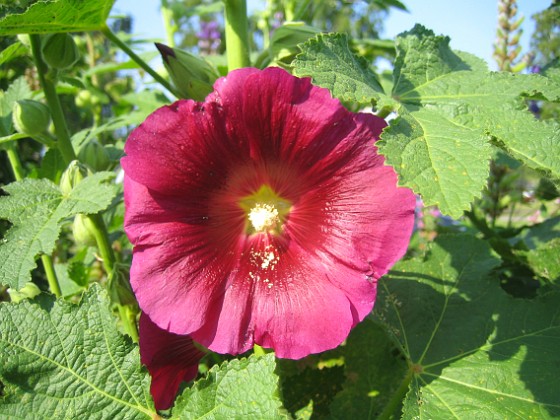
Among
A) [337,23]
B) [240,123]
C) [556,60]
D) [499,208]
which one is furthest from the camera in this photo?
[337,23]

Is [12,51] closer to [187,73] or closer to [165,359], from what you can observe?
[187,73]

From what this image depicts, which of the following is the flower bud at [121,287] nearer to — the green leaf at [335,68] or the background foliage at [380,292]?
the background foliage at [380,292]

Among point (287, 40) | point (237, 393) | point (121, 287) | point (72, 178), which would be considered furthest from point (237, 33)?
point (237, 393)

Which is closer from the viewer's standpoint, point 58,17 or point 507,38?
point 58,17

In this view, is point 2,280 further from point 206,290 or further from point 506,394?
point 506,394

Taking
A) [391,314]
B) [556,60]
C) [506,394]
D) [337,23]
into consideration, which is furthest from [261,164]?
[337,23]

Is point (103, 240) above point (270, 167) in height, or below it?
below

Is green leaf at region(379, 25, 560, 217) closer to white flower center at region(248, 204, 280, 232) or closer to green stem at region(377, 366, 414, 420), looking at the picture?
white flower center at region(248, 204, 280, 232)
